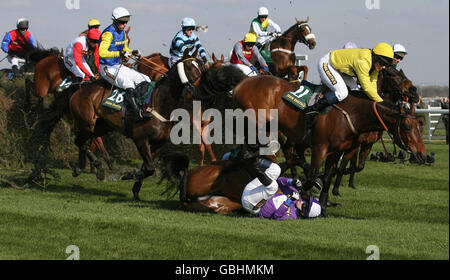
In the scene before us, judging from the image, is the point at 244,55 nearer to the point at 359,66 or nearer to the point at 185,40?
the point at 185,40

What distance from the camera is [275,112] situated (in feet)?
30.3

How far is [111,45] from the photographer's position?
997 centimetres

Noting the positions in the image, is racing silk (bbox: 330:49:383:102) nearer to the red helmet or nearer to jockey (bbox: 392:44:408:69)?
jockey (bbox: 392:44:408:69)

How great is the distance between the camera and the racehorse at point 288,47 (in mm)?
13438

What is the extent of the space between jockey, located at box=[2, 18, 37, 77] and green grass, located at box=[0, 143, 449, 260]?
16.5ft

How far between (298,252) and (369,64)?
116 inches

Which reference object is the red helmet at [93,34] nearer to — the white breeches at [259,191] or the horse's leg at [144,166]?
the horse's leg at [144,166]

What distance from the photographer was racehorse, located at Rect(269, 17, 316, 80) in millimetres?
13438

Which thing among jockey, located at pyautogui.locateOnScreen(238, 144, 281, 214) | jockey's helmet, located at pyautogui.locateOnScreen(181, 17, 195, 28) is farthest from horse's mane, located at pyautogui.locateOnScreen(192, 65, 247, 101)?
jockey's helmet, located at pyautogui.locateOnScreen(181, 17, 195, 28)

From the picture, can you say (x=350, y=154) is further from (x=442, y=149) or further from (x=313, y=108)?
(x=442, y=149)

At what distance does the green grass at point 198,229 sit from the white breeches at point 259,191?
0.16 metres

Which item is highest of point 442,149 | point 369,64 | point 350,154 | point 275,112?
point 369,64

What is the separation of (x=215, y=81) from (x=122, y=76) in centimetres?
183
